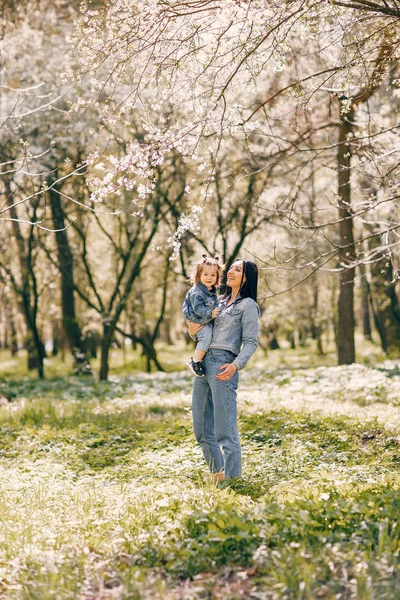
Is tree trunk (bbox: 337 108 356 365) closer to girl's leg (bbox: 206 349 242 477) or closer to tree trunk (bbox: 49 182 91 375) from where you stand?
girl's leg (bbox: 206 349 242 477)

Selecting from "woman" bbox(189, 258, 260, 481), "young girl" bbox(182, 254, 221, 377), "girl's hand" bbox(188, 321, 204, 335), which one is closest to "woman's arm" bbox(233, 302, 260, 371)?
"woman" bbox(189, 258, 260, 481)

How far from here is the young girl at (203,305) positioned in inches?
231

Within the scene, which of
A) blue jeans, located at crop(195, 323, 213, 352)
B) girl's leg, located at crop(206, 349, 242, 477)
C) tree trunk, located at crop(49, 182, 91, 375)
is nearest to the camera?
girl's leg, located at crop(206, 349, 242, 477)

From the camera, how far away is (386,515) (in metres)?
4.46

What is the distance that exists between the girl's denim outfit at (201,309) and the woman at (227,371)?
68 mm

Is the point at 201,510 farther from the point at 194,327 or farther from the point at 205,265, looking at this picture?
the point at 205,265

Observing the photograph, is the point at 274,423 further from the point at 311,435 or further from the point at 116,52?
the point at 116,52

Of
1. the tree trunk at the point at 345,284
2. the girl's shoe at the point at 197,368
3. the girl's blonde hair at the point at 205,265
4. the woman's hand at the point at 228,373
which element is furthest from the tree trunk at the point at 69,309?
the woman's hand at the point at 228,373

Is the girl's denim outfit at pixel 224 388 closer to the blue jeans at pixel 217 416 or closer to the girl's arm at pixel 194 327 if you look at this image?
the blue jeans at pixel 217 416

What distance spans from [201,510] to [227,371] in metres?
1.37

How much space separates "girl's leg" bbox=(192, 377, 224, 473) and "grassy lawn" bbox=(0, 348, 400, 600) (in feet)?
0.73

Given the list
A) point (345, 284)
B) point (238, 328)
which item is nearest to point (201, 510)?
point (238, 328)

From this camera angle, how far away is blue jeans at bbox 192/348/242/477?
5.79m

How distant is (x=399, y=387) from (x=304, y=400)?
73.5 inches
